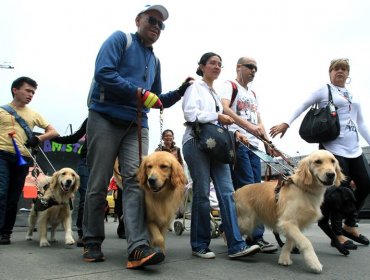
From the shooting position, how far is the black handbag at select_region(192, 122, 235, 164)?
368 cm

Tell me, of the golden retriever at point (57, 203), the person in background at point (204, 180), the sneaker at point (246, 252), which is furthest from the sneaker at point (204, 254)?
the golden retriever at point (57, 203)

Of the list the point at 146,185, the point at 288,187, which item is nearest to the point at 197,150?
the point at 146,185

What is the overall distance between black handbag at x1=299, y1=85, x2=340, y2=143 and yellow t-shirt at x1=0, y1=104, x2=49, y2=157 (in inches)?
139

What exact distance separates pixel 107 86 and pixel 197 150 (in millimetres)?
1083

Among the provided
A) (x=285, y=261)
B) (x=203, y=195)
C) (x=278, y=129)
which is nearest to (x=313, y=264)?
(x=285, y=261)

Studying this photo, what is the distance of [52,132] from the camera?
5.25m

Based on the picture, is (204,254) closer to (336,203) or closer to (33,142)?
(336,203)

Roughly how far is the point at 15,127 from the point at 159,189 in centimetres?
258

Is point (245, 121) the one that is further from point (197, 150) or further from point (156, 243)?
point (156, 243)

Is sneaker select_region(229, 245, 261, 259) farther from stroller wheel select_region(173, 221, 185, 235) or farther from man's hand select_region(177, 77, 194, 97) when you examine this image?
stroller wheel select_region(173, 221, 185, 235)

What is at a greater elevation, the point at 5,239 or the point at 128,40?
the point at 128,40

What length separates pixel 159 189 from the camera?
11.3 ft

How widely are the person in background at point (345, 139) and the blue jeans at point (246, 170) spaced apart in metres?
0.40

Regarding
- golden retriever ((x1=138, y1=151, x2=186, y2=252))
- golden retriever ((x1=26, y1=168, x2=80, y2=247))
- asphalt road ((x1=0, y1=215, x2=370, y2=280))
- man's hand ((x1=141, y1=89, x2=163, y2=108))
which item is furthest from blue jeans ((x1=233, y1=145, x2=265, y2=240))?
golden retriever ((x1=26, y1=168, x2=80, y2=247))
